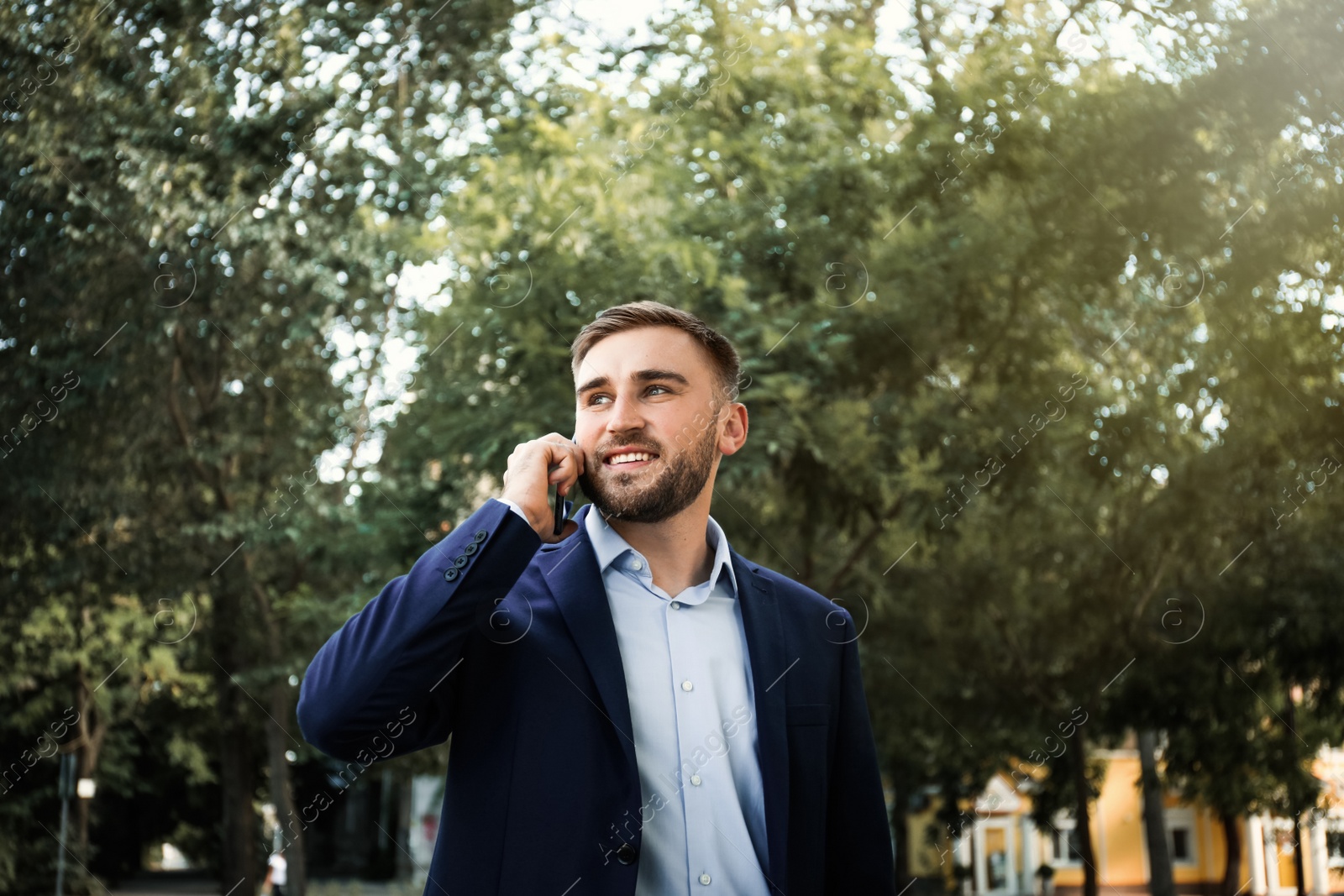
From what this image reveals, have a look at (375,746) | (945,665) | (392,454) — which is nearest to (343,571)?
(392,454)

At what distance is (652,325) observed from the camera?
99.3 inches

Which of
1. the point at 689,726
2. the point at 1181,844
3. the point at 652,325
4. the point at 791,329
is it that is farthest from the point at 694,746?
the point at 1181,844

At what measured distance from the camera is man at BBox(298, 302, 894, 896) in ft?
6.79

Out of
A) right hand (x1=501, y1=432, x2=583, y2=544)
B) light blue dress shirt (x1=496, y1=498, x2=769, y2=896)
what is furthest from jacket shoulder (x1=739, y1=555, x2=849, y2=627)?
right hand (x1=501, y1=432, x2=583, y2=544)

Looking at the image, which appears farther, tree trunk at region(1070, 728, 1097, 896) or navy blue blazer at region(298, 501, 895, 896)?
tree trunk at region(1070, 728, 1097, 896)

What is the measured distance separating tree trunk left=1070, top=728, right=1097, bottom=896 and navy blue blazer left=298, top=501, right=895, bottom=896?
41.6 feet

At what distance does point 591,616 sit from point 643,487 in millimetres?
279

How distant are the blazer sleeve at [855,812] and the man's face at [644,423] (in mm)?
535

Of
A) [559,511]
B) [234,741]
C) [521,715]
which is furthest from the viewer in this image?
[234,741]

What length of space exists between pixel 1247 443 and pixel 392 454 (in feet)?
26.5

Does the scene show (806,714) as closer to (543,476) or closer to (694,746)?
(694,746)

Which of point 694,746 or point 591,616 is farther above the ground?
point 591,616

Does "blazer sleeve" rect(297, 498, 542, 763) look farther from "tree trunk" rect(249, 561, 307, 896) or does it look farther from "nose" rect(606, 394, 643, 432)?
"tree trunk" rect(249, 561, 307, 896)

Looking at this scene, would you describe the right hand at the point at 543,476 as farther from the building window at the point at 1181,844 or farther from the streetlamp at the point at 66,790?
the building window at the point at 1181,844
